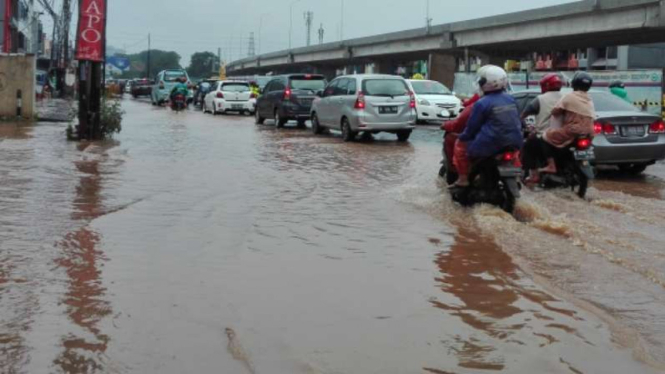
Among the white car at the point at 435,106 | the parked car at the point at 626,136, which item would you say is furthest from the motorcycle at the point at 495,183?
the white car at the point at 435,106

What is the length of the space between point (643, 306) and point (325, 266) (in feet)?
7.81

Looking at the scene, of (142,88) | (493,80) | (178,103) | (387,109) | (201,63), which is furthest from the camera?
(201,63)

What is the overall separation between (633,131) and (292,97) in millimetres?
13659

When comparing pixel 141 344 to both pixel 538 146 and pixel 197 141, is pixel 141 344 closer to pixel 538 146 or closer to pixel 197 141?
pixel 538 146

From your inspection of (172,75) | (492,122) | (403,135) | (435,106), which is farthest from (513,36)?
(492,122)

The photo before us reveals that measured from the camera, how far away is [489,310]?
215 inches

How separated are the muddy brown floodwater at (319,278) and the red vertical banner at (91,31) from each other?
5.21 metres

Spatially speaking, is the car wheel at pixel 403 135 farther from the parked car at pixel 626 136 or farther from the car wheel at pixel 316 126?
the parked car at pixel 626 136

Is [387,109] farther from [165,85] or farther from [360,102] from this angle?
[165,85]

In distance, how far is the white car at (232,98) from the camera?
3303 centimetres

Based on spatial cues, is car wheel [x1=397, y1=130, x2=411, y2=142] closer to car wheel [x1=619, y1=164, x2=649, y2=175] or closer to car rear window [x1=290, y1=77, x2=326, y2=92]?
car rear window [x1=290, y1=77, x2=326, y2=92]

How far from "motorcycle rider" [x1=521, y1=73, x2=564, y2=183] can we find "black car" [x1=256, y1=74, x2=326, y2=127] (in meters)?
13.9

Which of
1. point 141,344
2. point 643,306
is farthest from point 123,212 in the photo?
point 643,306

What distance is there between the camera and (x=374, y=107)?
19.2 metres
